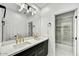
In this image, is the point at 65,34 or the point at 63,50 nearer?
the point at 65,34

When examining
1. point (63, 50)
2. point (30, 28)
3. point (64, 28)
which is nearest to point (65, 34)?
point (64, 28)

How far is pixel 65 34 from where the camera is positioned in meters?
2.03

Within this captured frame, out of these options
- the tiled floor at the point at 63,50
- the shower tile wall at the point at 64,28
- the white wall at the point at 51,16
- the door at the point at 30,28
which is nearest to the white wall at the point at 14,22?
the door at the point at 30,28

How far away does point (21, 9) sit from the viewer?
1.66 meters

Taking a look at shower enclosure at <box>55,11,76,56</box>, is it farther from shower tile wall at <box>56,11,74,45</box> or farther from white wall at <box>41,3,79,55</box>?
white wall at <box>41,3,79,55</box>

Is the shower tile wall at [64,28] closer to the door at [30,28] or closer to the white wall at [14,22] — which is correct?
the door at [30,28]

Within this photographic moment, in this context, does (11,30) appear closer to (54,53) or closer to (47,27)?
(47,27)

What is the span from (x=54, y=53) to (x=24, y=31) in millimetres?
1431

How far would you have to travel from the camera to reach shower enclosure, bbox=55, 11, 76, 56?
1.87 metres

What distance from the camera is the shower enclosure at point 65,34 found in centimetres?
187

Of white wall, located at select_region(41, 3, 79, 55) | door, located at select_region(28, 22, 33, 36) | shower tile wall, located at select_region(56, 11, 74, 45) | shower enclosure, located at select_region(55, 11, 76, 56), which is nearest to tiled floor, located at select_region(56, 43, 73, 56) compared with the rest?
shower enclosure, located at select_region(55, 11, 76, 56)

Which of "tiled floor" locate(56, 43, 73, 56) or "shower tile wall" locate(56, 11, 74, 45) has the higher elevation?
"shower tile wall" locate(56, 11, 74, 45)

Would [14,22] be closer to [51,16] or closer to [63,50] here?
[51,16]

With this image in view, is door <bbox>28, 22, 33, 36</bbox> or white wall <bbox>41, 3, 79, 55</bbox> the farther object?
door <bbox>28, 22, 33, 36</bbox>
